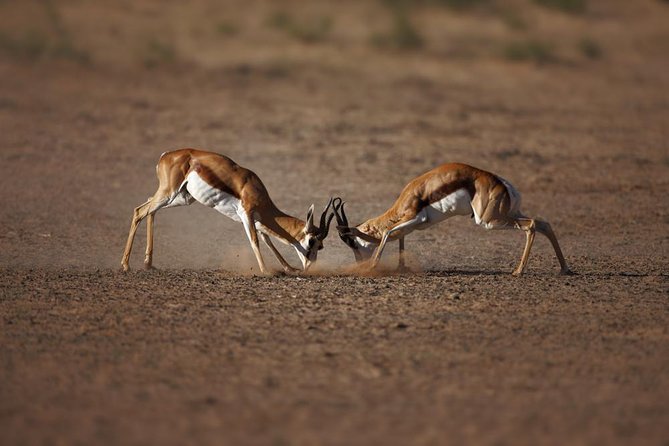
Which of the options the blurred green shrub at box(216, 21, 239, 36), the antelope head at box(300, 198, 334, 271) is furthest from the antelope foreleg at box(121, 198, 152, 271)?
the blurred green shrub at box(216, 21, 239, 36)

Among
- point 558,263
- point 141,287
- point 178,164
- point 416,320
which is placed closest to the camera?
point 416,320

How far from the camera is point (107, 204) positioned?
16984 mm

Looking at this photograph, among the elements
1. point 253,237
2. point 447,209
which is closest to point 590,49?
point 447,209

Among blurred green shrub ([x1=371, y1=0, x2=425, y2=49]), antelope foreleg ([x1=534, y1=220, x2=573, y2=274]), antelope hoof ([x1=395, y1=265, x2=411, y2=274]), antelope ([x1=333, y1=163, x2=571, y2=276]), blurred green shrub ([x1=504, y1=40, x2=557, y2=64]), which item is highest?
blurred green shrub ([x1=371, y1=0, x2=425, y2=49])

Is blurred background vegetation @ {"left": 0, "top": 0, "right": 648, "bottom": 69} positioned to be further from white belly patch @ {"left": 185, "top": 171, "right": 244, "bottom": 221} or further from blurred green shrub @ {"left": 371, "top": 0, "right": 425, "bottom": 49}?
white belly patch @ {"left": 185, "top": 171, "right": 244, "bottom": 221}

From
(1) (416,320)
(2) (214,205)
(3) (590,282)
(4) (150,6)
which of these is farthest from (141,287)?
(4) (150,6)

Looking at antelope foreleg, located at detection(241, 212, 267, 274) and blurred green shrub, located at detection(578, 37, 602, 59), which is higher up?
blurred green shrub, located at detection(578, 37, 602, 59)

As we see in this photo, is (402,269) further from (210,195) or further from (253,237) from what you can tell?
(210,195)

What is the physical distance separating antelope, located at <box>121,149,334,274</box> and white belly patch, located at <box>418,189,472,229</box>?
1.24 m

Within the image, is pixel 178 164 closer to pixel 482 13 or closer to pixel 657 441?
pixel 657 441

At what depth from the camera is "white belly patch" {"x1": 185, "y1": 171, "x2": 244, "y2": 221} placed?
1265 cm

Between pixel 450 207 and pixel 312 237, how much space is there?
167 centimetres

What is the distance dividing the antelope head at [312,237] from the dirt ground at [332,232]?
1.41ft

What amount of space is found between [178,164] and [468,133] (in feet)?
34.0
